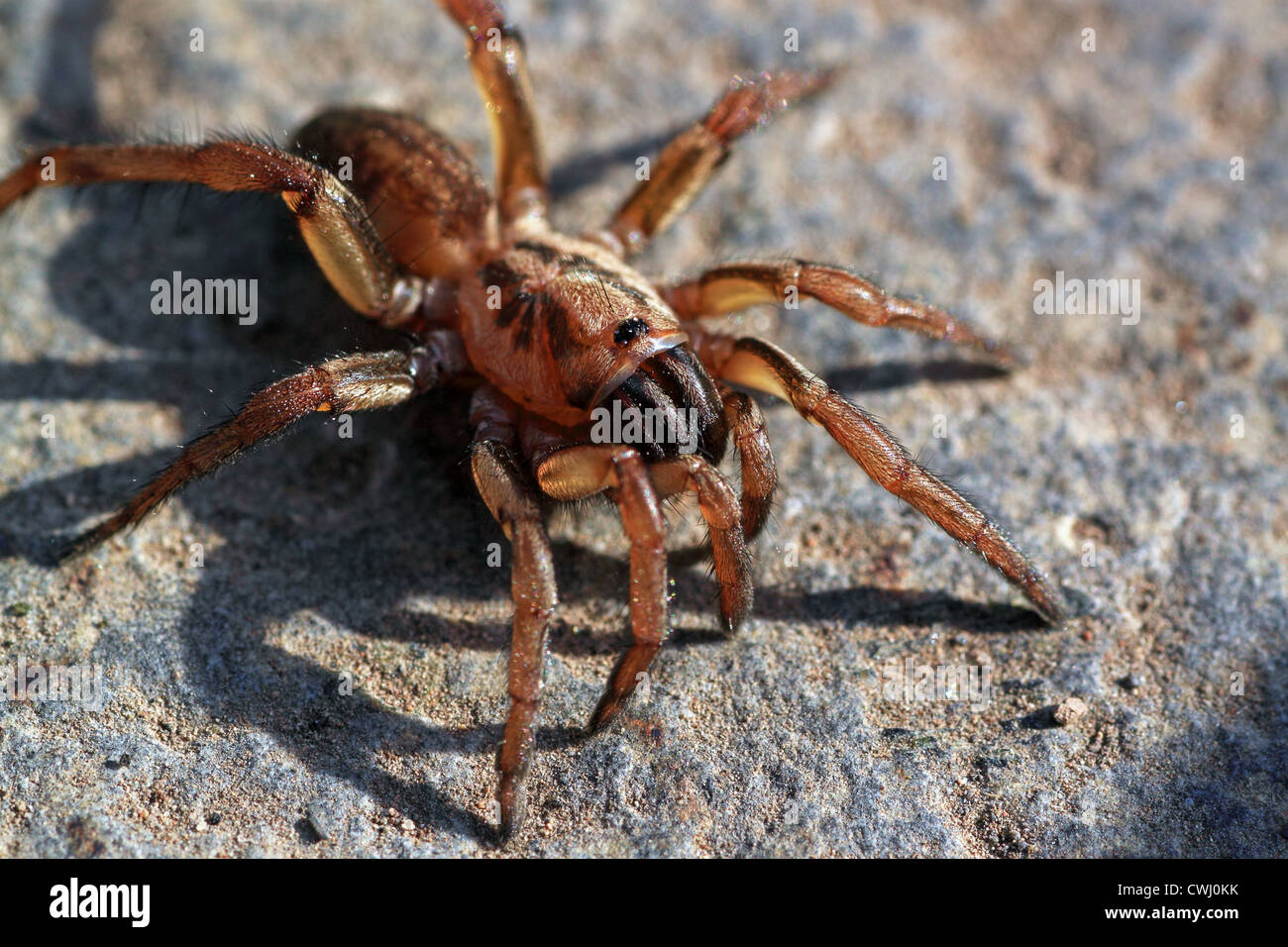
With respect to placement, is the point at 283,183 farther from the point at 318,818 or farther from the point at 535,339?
the point at 318,818

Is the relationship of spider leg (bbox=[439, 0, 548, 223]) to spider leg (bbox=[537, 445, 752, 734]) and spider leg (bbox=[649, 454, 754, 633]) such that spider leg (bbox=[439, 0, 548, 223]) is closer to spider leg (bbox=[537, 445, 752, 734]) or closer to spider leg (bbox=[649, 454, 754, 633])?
spider leg (bbox=[537, 445, 752, 734])

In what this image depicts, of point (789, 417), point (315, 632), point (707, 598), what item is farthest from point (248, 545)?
point (789, 417)

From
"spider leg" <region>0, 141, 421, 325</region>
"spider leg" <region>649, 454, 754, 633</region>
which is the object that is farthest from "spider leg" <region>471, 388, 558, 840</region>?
"spider leg" <region>0, 141, 421, 325</region>

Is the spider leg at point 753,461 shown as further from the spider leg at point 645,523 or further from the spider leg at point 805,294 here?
the spider leg at point 805,294

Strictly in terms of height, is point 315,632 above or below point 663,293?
below

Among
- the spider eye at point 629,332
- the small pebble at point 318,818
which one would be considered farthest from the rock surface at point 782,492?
the spider eye at point 629,332

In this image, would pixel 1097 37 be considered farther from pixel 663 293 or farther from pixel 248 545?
pixel 248 545
